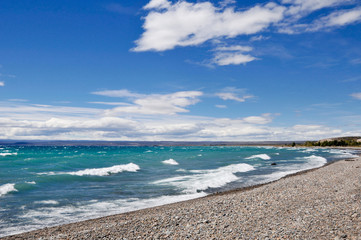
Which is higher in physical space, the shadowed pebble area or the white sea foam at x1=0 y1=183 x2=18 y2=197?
the shadowed pebble area

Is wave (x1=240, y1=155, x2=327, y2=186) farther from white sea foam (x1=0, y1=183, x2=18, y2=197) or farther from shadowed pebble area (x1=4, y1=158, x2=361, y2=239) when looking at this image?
white sea foam (x1=0, y1=183, x2=18, y2=197)

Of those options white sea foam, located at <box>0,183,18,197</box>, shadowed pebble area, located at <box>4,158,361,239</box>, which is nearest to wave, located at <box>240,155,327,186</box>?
shadowed pebble area, located at <box>4,158,361,239</box>

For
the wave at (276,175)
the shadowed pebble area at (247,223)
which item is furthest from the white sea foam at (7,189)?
the wave at (276,175)

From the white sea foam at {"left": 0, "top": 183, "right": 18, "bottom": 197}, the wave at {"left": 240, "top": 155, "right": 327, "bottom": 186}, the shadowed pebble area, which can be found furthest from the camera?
the wave at {"left": 240, "top": 155, "right": 327, "bottom": 186}

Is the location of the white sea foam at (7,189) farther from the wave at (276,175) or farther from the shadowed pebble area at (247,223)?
the wave at (276,175)

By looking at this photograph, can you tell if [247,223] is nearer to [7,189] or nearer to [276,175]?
[7,189]

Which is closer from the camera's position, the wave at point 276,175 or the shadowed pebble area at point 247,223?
the shadowed pebble area at point 247,223

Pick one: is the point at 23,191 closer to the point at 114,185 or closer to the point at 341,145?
the point at 114,185

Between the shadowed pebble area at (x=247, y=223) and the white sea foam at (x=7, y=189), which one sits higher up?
the shadowed pebble area at (x=247, y=223)

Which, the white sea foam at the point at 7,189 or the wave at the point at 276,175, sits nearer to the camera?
the white sea foam at the point at 7,189

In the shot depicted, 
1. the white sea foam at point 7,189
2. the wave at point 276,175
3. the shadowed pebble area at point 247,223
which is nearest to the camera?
the shadowed pebble area at point 247,223

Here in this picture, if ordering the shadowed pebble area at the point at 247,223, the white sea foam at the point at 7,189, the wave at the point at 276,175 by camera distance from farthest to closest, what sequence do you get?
the wave at the point at 276,175 → the white sea foam at the point at 7,189 → the shadowed pebble area at the point at 247,223

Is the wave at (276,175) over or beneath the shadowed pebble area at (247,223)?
beneath

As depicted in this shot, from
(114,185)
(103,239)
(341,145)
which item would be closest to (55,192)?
(114,185)
